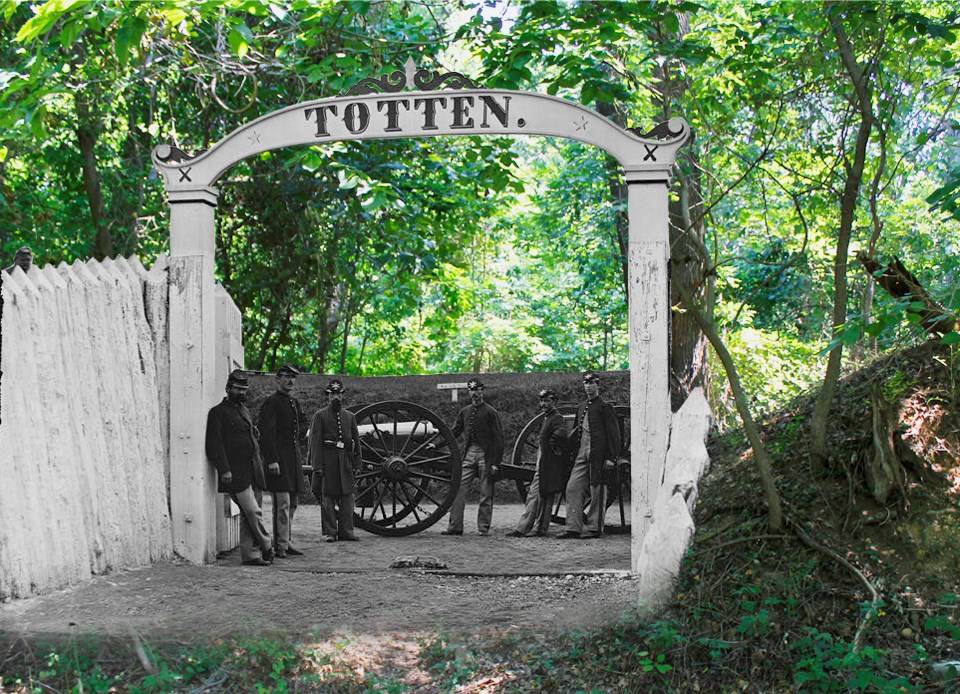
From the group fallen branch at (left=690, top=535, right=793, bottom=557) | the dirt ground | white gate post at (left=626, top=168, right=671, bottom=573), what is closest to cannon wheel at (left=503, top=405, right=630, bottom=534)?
the dirt ground

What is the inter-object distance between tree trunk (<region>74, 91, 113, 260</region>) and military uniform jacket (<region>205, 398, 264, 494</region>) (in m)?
5.55

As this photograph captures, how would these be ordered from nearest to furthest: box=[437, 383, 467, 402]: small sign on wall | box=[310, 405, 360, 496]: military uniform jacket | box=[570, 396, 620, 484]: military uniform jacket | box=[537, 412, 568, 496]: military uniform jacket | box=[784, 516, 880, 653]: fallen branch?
box=[784, 516, 880, 653]: fallen branch → box=[570, 396, 620, 484]: military uniform jacket → box=[310, 405, 360, 496]: military uniform jacket → box=[537, 412, 568, 496]: military uniform jacket → box=[437, 383, 467, 402]: small sign on wall

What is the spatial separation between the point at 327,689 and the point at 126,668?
43.9 inches

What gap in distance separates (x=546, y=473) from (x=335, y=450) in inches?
82.3

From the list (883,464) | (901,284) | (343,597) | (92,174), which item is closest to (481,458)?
(343,597)

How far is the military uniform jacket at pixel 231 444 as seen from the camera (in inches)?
314

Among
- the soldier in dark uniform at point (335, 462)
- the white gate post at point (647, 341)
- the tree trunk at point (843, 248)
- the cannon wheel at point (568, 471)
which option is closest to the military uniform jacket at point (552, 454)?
the cannon wheel at point (568, 471)

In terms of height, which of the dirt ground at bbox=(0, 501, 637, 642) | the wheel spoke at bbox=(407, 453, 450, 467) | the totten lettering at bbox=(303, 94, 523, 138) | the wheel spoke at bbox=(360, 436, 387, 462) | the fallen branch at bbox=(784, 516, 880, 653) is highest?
the totten lettering at bbox=(303, 94, 523, 138)

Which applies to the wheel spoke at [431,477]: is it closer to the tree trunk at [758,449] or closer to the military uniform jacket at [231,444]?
the military uniform jacket at [231,444]

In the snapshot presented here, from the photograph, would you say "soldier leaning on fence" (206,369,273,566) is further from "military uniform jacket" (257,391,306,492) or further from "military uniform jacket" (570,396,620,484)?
"military uniform jacket" (570,396,620,484)

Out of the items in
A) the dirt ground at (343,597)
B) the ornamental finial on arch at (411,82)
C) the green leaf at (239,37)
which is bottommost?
the dirt ground at (343,597)

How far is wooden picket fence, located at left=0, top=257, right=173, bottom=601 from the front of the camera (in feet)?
21.0

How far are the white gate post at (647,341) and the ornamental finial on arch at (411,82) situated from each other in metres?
1.56

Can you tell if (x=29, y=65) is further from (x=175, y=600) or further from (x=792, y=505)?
(x=792, y=505)
